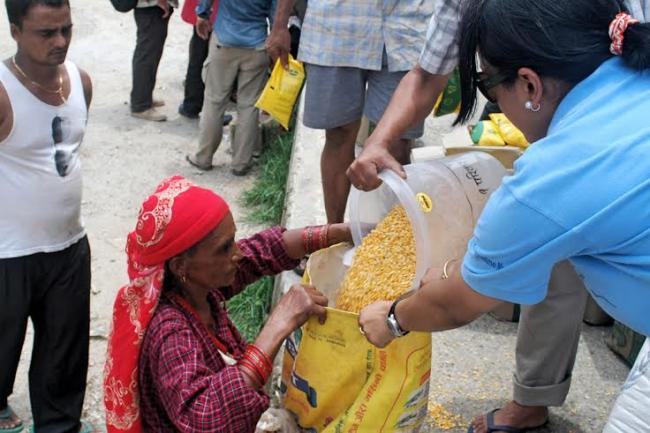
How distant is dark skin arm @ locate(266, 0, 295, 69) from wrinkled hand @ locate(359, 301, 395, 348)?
97.0 inches

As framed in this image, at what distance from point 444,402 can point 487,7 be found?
1726mm

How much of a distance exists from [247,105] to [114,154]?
3.87ft

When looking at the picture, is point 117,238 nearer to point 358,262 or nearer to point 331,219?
point 331,219

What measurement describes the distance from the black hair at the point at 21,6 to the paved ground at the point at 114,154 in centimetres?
175

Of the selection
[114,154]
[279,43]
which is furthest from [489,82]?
[114,154]

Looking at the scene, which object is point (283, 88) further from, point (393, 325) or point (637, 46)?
point (637, 46)

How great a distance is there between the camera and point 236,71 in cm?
614

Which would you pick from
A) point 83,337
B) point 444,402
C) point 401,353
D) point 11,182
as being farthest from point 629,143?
point 83,337

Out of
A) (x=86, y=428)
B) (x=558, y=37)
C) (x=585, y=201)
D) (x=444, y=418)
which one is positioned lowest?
(x=86, y=428)

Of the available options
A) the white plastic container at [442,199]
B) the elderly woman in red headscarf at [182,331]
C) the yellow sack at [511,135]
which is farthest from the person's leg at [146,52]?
the elderly woman in red headscarf at [182,331]

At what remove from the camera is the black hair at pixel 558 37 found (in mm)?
1646

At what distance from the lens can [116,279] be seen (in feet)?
15.8

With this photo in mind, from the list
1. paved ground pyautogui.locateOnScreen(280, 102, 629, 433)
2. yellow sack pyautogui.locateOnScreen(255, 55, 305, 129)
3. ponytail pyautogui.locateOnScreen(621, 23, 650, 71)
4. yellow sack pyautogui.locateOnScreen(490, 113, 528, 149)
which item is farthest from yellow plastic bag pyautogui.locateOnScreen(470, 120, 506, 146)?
ponytail pyautogui.locateOnScreen(621, 23, 650, 71)

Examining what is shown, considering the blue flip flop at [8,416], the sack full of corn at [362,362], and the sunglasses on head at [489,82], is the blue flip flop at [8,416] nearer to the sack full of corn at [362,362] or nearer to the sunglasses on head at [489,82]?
the sack full of corn at [362,362]
